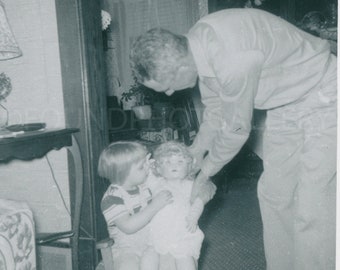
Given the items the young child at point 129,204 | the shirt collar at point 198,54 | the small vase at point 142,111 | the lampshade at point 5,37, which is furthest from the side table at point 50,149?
the small vase at point 142,111

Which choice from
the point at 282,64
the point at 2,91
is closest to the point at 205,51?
the point at 282,64

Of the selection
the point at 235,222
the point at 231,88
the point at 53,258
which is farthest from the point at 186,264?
the point at 235,222

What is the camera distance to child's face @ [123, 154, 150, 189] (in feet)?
4.56

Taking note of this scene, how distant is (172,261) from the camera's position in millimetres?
1307

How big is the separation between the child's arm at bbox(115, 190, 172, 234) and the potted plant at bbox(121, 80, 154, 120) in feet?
7.41

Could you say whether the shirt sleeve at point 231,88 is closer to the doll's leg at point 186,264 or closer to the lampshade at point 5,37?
the doll's leg at point 186,264

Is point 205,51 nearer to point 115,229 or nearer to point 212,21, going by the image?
point 212,21

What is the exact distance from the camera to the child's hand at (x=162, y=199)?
52.1 inches

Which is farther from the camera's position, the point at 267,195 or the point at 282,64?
the point at 267,195

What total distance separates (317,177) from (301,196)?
0.29ft

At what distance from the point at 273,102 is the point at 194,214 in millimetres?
480

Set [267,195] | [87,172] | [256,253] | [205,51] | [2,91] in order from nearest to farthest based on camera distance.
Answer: [205,51]
[267,195]
[87,172]
[2,91]
[256,253]

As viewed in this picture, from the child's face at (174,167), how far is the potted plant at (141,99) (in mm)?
2167

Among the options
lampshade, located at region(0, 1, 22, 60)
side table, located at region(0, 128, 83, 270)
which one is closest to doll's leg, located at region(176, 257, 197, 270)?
side table, located at region(0, 128, 83, 270)
